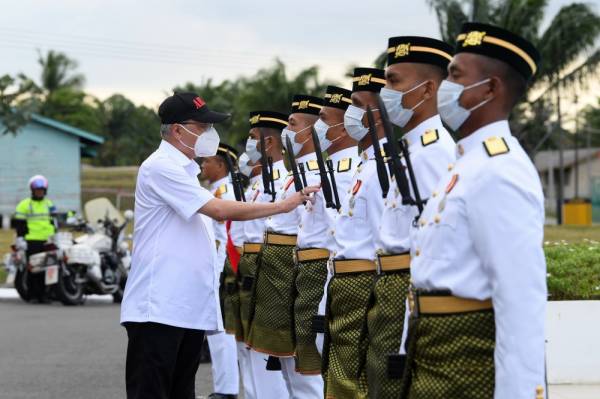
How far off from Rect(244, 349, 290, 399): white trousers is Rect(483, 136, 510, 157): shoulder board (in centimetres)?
447

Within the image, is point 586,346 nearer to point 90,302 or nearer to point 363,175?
point 363,175

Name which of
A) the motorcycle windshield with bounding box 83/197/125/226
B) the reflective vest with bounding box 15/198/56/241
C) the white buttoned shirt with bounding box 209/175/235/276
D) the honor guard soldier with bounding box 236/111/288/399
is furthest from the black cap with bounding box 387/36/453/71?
the motorcycle windshield with bounding box 83/197/125/226

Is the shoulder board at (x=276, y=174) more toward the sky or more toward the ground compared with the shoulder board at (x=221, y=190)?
more toward the sky

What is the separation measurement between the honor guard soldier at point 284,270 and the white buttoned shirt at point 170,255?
136cm

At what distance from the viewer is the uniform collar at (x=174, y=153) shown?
618cm

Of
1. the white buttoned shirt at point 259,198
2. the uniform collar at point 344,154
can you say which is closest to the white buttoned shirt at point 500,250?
the uniform collar at point 344,154

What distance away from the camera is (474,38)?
3.99m

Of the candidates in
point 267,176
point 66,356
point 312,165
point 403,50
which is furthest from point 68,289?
point 403,50

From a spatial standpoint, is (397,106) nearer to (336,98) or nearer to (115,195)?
(336,98)

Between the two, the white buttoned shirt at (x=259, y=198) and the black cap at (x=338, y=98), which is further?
the white buttoned shirt at (x=259, y=198)

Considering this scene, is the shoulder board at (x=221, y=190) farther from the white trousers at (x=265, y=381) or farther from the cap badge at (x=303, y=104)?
the cap badge at (x=303, y=104)

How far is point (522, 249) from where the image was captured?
3.56m

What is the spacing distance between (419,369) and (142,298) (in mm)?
2300

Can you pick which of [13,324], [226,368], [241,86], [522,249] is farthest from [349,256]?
[241,86]
